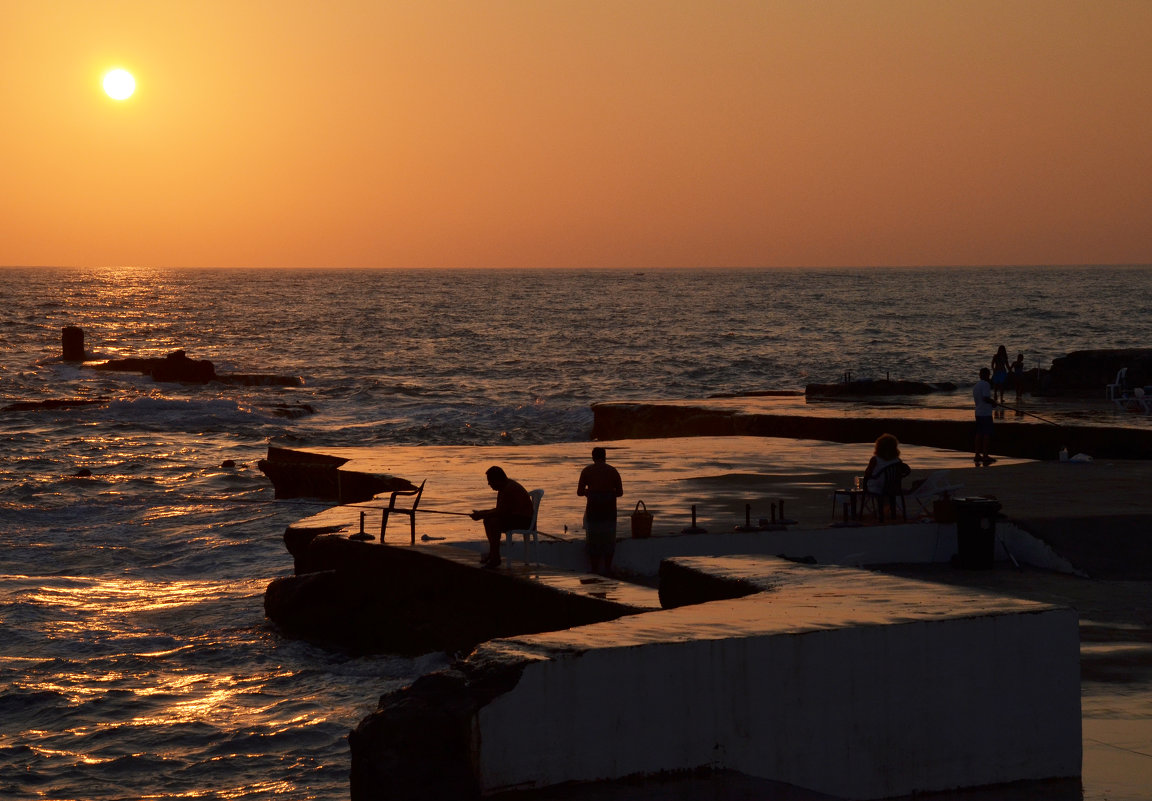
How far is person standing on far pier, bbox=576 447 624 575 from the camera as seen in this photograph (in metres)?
12.5

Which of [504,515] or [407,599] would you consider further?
[407,599]

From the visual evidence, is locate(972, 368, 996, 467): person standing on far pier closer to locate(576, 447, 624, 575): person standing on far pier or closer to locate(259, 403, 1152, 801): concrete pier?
locate(576, 447, 624, 575): person standing on far pier

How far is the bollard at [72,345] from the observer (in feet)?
221

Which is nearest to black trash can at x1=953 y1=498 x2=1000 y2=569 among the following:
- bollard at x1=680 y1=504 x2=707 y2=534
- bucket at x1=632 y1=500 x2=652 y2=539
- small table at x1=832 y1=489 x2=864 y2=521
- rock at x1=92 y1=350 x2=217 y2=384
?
small table at x1=832 y1=489 x2=864 y2=521

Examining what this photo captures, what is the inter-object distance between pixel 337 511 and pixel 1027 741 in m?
10.4

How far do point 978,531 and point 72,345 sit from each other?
62.1 metres

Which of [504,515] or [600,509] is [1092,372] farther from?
[504,515]

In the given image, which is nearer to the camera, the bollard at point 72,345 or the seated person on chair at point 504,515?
the seated person on chair at point 504,515

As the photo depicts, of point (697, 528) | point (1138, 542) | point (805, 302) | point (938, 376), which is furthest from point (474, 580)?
point (805, 302)

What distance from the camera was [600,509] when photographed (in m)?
12.8

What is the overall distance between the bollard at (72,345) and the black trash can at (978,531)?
200 ft

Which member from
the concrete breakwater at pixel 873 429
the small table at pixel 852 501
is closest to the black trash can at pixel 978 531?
the small table at pixel 852 501

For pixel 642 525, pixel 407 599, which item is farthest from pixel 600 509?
pixel 407 599

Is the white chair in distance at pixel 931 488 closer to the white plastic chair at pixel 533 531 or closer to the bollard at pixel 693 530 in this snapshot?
the bollard at pixel 693 530
